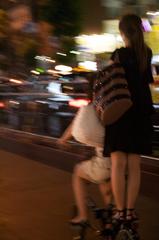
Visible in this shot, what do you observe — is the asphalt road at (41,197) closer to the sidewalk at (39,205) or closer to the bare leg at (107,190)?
the sidewalk at (39,205)

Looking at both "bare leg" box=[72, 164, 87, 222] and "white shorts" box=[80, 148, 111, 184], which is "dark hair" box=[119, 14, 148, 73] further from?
"bare leg" box=[72, 164, 87, 222]

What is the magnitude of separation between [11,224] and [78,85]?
174 inches

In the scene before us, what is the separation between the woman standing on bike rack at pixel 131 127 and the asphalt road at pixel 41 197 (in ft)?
3.68

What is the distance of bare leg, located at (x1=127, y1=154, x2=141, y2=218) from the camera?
176 inches

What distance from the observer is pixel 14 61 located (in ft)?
17.7

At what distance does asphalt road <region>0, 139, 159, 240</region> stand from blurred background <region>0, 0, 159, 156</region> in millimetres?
652

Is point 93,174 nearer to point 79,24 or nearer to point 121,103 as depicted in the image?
point 121,103

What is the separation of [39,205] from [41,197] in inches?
15.5

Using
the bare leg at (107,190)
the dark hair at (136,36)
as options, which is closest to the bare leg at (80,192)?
the bare leg at (107,190)

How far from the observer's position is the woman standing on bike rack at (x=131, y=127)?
14.5 ft

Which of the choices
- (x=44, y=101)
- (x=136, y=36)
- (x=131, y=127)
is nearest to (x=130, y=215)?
(x=131, y=127)

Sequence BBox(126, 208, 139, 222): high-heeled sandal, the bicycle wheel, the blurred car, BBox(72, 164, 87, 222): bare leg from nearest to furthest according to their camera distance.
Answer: the bicycle wheel → BBox(126, 208, 139, 222): high-heeled sandal → BBox(72, 164, 87, 222): bare leg → the blurred car

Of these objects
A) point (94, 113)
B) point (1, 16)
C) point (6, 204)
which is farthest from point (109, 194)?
point (6, 204)

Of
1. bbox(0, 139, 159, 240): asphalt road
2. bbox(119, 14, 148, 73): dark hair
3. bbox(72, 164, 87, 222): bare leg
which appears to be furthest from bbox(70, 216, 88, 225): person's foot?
bbox(119, 14, 148, 73): dark hair
